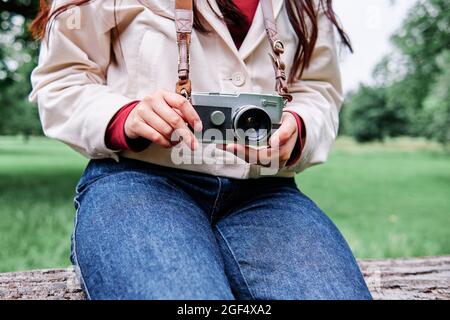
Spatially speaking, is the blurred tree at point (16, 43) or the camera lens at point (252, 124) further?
the blurred tree at point (16, 43)

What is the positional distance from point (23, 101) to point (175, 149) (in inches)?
765

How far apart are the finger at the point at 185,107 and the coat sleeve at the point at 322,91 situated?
37 cm

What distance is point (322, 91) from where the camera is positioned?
143cm

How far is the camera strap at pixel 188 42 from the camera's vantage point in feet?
3.51

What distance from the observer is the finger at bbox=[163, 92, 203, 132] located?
3.19ft

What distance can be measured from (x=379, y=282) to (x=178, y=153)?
0.95 m

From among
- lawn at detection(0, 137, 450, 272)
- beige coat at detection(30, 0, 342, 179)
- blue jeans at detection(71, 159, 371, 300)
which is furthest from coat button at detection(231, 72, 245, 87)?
lawn at detection(0, 137, 450, 272)

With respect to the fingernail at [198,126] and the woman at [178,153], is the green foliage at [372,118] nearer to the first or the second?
the woman at [178,153]

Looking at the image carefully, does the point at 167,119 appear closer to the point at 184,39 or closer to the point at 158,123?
the point at 158,123

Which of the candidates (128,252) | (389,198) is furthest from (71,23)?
(389,198)

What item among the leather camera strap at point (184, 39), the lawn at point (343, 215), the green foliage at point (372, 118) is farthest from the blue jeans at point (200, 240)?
the green foliage at point (372, 118)

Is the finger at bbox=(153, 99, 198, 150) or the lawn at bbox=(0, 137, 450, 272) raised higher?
the finger at bbox=(153, 99, 198, 150)

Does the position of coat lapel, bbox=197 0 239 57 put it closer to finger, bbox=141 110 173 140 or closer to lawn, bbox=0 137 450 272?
finger, bbox=141 110 173 140

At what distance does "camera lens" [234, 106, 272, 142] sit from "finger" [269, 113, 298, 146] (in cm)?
2
